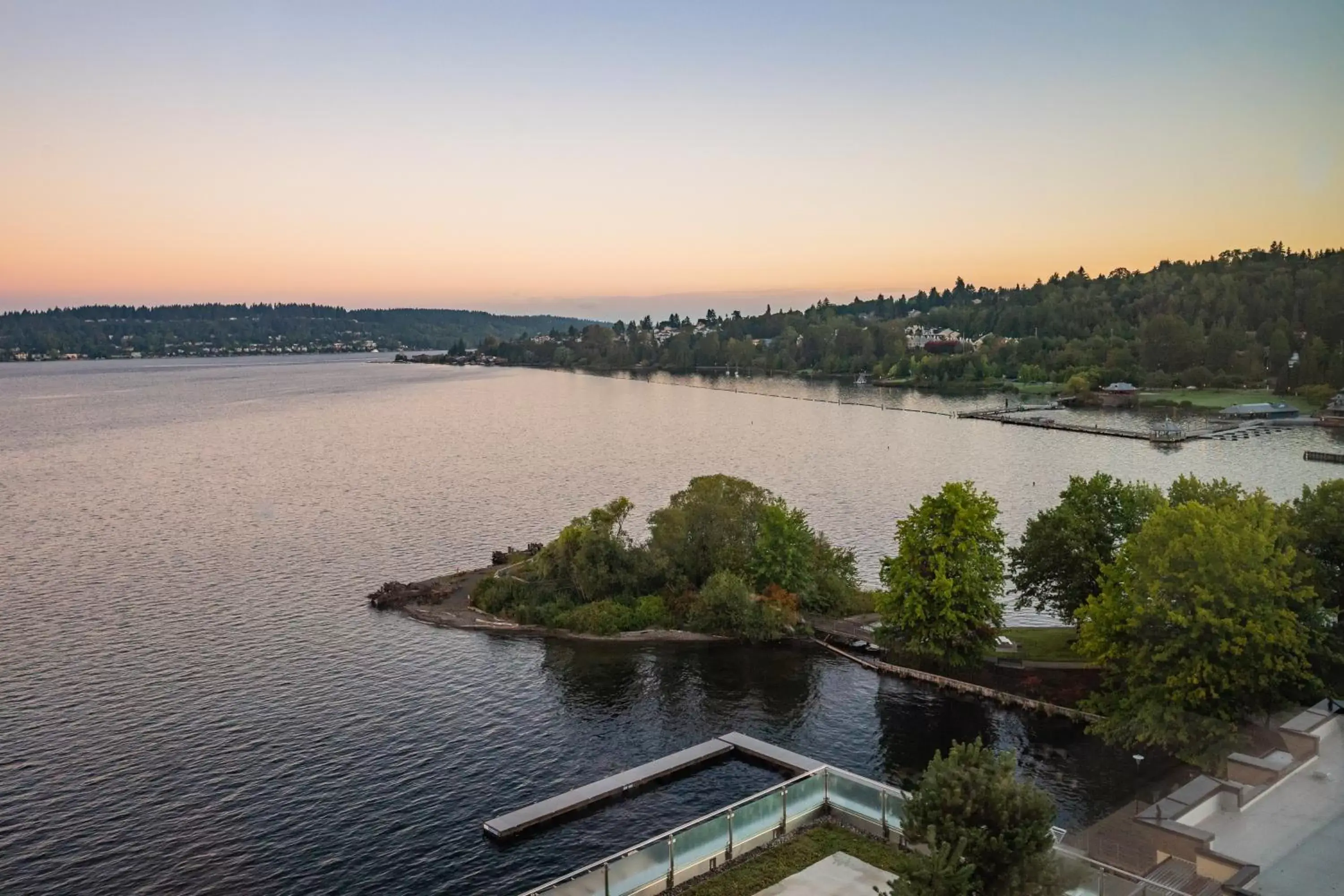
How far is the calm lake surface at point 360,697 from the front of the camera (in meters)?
31.3

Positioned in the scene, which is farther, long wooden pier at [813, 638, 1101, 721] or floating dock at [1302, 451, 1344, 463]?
floating dock at [1302, 451, 1344, 463]

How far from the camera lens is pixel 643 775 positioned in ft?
115

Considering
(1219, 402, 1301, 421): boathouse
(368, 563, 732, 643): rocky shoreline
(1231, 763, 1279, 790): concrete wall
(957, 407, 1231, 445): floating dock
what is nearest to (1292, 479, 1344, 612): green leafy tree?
(1231, 763, 1279, 790): concrete wall

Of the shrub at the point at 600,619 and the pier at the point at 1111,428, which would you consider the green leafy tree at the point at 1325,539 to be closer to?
the shrub at the point at 600,619

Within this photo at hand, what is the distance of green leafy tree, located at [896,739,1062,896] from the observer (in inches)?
666

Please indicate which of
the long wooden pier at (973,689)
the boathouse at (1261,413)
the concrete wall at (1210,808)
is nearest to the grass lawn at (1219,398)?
the boathouse at (1261,413)

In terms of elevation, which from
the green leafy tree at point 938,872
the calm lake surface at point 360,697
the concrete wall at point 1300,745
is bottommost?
the calm lake surface at point 360,697

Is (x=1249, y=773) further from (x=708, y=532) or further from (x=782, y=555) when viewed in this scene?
(x=708, y=532)

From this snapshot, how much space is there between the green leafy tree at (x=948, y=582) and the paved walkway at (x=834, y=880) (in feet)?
64.2

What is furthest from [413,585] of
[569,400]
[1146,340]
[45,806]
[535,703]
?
[1146,340]

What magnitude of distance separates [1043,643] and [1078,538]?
5760 mm

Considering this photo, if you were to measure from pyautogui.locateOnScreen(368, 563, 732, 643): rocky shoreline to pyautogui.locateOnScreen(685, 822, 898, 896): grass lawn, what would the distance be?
24850 millimetres

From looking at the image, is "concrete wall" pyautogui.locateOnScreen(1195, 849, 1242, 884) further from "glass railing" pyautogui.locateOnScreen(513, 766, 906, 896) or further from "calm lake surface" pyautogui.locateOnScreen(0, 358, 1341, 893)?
"calm lake surface" pyautogui.locateOnScreen(0, 358, 1341, 893)

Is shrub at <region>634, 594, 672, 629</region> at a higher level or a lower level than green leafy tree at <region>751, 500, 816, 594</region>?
lower
